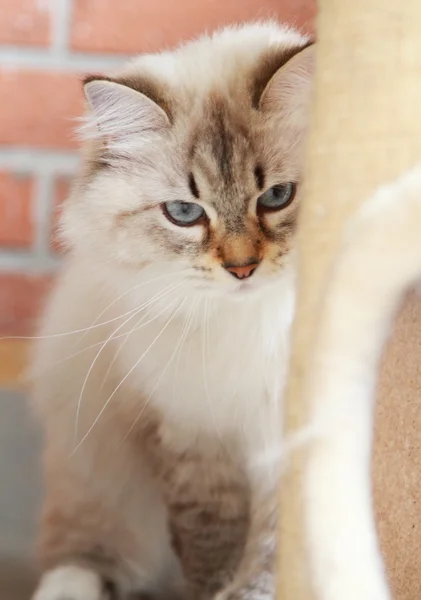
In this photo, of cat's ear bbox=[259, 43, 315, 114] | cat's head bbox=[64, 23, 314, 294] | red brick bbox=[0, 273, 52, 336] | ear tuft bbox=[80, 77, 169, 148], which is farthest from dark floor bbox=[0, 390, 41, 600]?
cat's ear bbox=[259, 43, 315, 114]

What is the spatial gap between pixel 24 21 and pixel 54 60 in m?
0.08

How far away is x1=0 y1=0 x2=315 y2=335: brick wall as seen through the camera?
1445 mm

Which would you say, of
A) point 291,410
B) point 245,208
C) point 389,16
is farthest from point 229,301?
point 389,16

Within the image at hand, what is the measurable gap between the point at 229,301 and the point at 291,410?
36cm

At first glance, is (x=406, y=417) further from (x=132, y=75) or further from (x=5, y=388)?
(x=5, y=388)

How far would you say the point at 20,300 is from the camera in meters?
1.58

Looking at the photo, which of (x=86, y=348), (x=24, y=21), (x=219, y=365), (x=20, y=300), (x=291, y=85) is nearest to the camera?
(x=291, y=85)

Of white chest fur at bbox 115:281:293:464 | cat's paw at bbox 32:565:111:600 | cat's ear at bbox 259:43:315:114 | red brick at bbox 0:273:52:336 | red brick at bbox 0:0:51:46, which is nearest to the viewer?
cat's ear at bbox 259:43:315:114

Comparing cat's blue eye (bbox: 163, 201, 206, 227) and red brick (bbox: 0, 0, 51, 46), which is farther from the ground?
red brick (bbox: 0, 0, 51, 46)

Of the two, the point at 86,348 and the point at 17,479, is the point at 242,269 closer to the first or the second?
the point at 86,348

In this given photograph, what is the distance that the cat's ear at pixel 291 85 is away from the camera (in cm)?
88

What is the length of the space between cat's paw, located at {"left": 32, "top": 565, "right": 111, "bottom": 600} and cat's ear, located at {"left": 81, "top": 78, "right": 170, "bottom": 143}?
2.10 feet

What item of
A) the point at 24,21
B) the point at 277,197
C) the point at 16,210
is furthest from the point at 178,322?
the point at 24,21

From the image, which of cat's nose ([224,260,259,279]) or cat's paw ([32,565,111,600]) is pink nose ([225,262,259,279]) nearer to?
cat's nose ([224,260,259,279])
